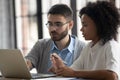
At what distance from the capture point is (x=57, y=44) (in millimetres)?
2609

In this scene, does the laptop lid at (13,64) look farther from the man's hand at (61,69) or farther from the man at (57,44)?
the man at (57,44)

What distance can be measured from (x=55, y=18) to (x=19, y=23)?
2628mm

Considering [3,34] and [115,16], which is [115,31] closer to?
[115,16]

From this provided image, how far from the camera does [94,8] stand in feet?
6.64

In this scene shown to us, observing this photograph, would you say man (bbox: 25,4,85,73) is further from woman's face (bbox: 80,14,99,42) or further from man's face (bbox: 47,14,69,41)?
woman's face (bbox: 80,14,99,42)

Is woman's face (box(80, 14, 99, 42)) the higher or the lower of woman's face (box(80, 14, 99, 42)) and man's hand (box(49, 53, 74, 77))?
the higher

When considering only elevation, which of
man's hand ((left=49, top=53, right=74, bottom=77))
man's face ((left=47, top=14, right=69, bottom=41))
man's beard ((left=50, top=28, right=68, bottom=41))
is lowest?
man's hand ((left=49, top=53, right=74, bottom=77))

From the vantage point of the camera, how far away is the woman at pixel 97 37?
6.18ft

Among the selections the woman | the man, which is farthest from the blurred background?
the woman

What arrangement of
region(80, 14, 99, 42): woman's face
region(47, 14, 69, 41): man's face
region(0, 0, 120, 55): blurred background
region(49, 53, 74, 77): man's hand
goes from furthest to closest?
region(0, 0, 120, 55): blurred background → region(47, 14, 69, 41): man's face → region(80, 14, 99, 42): woman's face → region(49, 53, 74, 77): man's hand

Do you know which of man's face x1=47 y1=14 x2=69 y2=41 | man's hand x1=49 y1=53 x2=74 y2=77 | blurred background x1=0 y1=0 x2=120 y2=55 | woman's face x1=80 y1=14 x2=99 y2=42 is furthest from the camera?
blurred background x1=0 y1=0 x2=120 y2=55

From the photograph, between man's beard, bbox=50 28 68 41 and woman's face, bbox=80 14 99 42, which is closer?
woman's face, bbox=80 14 99 42

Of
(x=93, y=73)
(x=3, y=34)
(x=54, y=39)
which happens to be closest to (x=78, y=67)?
(x=93, y=73)

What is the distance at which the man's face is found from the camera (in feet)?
8.18
